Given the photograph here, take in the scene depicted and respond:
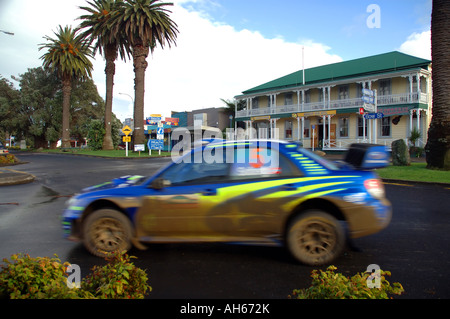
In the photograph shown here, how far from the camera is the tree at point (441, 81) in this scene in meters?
13.0

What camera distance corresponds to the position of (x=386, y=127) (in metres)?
28.1

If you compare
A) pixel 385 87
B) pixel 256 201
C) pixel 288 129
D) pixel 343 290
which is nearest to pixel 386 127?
pixel 385 87

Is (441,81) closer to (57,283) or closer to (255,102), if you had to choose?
(57,283)

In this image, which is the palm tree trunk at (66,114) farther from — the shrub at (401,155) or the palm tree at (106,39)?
the shrub at (401,155)

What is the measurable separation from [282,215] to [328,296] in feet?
5.91

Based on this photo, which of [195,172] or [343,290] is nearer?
[343,290]

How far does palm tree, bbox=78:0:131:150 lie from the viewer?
35372 millimetres

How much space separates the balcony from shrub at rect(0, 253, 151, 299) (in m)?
28.1

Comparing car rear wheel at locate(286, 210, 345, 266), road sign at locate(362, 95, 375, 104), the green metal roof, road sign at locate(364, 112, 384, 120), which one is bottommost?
car rear wheel at locate(286, 210, 345, 266)

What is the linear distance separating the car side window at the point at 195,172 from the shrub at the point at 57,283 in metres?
1.80

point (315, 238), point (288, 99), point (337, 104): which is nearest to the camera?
point (315, 238)

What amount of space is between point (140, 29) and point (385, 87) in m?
23.3

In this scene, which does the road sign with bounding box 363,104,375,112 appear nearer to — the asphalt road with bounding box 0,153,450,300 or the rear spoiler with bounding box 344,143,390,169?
the asphalt road with bounding box 0,153,450,300

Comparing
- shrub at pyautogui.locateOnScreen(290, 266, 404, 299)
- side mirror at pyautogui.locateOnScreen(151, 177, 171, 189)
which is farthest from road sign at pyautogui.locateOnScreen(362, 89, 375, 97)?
shrub at pyautogui.locateOnScreen(290, 266, 404, 299)
